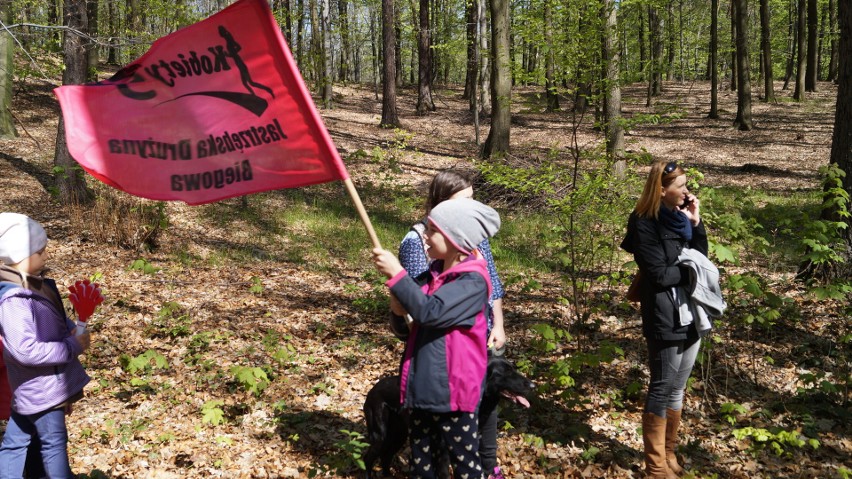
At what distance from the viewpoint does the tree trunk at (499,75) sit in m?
12.3

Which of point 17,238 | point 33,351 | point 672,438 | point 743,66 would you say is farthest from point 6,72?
point 743,66

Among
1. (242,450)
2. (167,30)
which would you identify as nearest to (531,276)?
(242,450)

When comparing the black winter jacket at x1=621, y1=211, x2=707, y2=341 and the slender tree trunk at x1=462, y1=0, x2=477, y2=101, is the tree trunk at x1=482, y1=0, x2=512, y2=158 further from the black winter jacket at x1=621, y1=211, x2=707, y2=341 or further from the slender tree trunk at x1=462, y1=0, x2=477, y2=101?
the black winter jacket at x1=621, y1=211, x2=707, y2=341

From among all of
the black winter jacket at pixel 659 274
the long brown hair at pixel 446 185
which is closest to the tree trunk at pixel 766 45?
the black winter jacket at pixel 659 274

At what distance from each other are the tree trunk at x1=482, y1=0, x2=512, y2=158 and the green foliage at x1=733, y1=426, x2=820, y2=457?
Answer: 8149 mm

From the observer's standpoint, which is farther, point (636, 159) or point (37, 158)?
point (37, 158)

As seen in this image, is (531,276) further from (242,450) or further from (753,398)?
(242,450)

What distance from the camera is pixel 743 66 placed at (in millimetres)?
17812

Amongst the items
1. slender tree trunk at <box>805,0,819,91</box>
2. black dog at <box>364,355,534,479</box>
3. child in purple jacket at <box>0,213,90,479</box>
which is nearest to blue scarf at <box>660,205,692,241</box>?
black dog at <box>364,355,534,479</box>

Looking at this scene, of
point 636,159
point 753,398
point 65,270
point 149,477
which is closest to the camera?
point 149,477

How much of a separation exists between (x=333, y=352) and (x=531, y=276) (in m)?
3.22

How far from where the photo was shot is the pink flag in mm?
2814

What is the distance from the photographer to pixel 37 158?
12.4m

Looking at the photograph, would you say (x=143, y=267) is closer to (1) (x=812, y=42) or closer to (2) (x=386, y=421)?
(2) (x=386, y=421)
